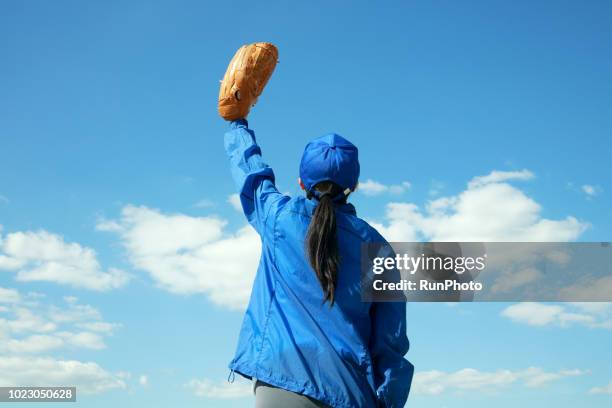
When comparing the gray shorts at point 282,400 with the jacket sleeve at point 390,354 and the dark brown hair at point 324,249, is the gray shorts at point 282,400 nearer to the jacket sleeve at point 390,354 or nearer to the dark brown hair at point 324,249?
the jacket sleeve at point 390,354

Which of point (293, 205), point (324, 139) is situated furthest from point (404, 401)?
point (324, 139)

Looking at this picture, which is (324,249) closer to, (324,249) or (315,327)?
(324,249)

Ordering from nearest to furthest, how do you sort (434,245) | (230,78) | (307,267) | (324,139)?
(307,267)
(324,139)
(434,245)
(230,78)

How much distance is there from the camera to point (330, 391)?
14.4 feet

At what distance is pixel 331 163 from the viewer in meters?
4.86

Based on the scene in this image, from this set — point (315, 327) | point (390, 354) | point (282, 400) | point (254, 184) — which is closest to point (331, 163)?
point (254, 184)

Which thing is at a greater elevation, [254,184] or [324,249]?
[254,184]

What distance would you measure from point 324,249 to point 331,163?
2.22 ft

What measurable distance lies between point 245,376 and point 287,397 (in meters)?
0.37

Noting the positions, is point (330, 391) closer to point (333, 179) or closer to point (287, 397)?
point (287, 397)

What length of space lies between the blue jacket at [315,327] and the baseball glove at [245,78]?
125 cm

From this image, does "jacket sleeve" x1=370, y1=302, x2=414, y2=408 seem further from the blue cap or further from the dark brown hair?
the blue cap

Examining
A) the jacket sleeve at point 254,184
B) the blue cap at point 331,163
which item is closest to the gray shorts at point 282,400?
the jacket sleeve at point 254,184

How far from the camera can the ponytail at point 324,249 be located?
4.55 metres
